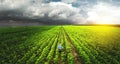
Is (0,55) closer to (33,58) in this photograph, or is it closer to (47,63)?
(33,58)

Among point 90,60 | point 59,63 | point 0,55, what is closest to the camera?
point 59,63

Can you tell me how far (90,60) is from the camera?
69.2ft

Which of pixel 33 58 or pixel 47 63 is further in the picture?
pixel 33 58

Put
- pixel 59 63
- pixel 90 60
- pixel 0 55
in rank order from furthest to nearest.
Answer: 1. pixel 0 55
2. pixel 90 60
3. pixel 59 63

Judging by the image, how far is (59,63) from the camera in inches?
777

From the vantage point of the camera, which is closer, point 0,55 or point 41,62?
point 41,62

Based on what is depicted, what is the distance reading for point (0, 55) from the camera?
24.4m

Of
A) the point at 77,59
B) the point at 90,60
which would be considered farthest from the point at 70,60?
the point at 90,60

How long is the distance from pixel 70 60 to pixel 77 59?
1.25m

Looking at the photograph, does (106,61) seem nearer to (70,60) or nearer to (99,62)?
(99,62)

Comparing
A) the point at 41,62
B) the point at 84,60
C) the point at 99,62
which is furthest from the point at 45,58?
the point at 99,62

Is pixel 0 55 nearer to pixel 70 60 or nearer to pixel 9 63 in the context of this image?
pixel 9 63

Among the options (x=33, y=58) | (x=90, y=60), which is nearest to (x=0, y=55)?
(x=33, y=58)

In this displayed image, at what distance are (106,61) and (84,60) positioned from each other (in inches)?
114
